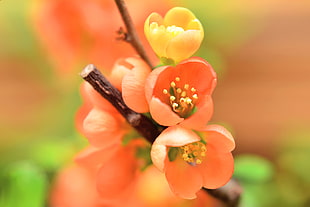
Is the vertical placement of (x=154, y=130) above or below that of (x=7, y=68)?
above

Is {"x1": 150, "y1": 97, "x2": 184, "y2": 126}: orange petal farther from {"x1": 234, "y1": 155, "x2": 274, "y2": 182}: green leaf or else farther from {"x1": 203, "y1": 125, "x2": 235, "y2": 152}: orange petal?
{"x1": 234, "y1": 155, "x2": 274, "y2": 182}: green leaf

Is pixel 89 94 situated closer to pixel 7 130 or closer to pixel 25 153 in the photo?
pixel 25 153

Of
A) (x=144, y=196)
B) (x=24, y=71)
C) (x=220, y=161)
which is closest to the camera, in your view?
(x=220, y=161)

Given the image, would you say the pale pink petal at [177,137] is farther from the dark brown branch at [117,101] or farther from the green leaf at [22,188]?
the green leaf at [22,188]

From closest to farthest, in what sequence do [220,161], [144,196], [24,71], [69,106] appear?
[220,161] < [144,196] < [69,106] < [24,71]

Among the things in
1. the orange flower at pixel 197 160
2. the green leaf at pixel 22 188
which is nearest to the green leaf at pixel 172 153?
the orange flower at pixel 197 160

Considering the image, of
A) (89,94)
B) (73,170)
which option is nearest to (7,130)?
(73,170)
